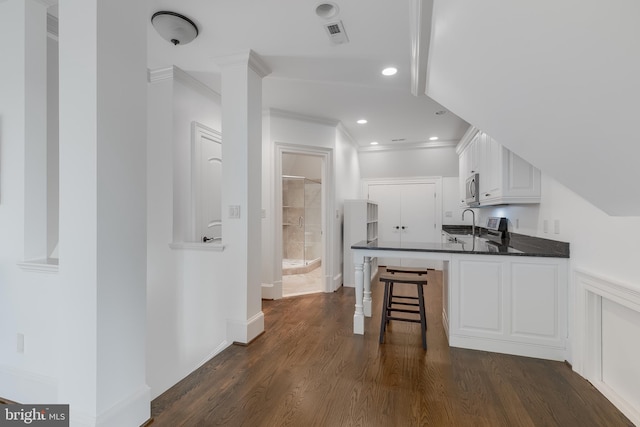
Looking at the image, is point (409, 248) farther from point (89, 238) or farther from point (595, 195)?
point (89, 238)

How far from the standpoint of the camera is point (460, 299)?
2527mm

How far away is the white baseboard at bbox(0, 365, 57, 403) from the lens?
1716mm

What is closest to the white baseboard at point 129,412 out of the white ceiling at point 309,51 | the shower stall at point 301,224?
the white ceiling at point 309,51

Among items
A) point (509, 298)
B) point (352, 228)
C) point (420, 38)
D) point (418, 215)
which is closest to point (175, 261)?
point (352, 228)

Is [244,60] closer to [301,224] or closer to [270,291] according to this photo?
[270,291]

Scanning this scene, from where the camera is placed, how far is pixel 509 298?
2.39m

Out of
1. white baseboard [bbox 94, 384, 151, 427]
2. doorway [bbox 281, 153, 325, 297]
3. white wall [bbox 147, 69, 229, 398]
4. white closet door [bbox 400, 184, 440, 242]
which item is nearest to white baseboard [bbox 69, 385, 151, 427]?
white baseboard [bbox 94, 384, 151, 427]

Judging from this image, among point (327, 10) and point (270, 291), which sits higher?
point (327, 10)

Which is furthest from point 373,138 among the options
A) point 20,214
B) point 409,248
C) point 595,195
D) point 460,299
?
point 20,214

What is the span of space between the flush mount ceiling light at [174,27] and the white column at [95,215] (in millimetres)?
729

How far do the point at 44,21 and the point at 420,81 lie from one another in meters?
3.18

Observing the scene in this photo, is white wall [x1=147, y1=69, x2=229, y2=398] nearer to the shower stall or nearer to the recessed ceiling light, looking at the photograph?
the recessed ceiling light

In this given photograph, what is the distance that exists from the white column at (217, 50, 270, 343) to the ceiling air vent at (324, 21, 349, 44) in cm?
77

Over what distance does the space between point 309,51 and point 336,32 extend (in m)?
0.37
